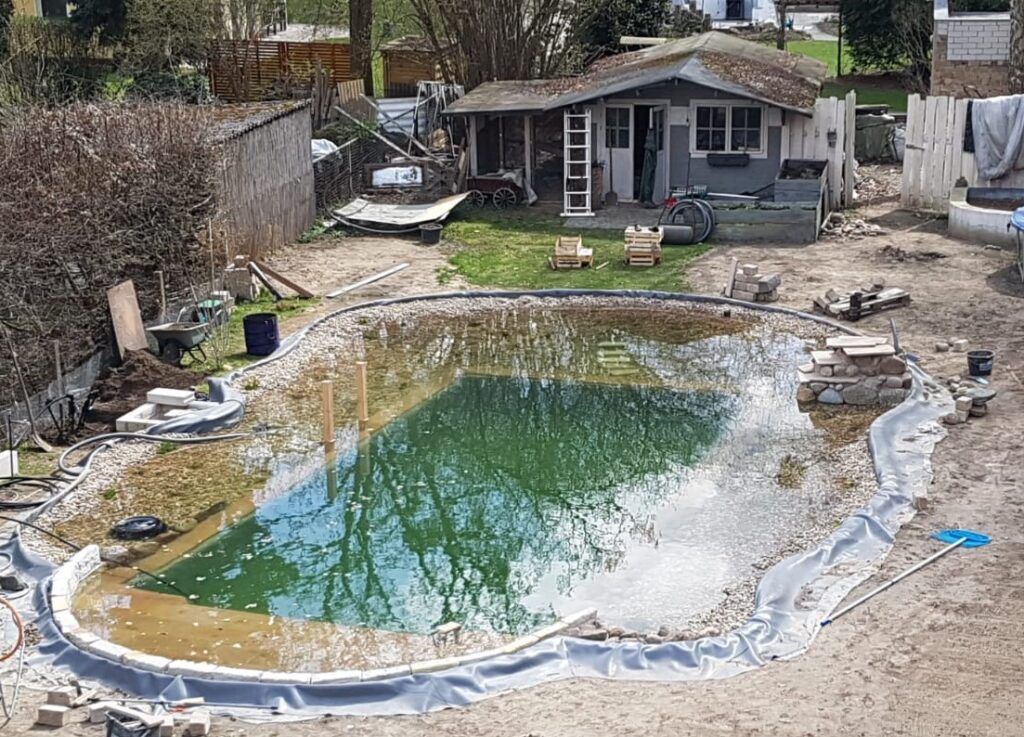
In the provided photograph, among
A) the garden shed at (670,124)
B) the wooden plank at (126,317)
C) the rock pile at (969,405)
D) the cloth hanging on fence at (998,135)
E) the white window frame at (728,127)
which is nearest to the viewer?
the rock pile at (969,405)

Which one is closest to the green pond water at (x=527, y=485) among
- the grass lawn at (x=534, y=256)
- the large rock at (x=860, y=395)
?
the large rock at (x=860, y=395)

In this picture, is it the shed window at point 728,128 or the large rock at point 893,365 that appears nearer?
the large rock at point 893,365

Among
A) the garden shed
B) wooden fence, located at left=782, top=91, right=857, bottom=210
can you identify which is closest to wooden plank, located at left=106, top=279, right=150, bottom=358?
the garden shed

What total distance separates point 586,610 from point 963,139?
53.1 feet

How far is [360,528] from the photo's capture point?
12812 mm

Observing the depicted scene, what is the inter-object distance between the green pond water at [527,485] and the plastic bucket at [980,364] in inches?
82.1

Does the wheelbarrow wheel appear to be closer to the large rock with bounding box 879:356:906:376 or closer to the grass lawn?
the grass lawn

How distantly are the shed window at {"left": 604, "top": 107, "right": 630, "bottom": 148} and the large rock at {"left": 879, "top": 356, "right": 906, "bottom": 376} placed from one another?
11552 mm

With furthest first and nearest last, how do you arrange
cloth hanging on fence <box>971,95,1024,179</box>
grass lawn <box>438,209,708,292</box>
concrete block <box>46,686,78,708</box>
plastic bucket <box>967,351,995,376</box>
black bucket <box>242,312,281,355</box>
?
1. cloth hanging on fence <box>971,95,1024,179</box>
2. grass lawn <box>438,209,708,292</box>
3. black bucket <box>242,312,281,355</box>
4. plastic bucket <box>967,351,995,376</box>
5. concrete block <box>46,686,78,708</box>

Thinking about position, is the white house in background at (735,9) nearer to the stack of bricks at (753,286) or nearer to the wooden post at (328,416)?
the stack of bricks at (753,286)

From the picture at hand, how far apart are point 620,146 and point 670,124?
1151mm

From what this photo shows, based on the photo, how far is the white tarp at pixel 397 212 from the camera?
78.7 ft

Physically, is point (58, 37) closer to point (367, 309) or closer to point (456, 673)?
point (367, 309)

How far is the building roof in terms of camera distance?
2414 centimetres
